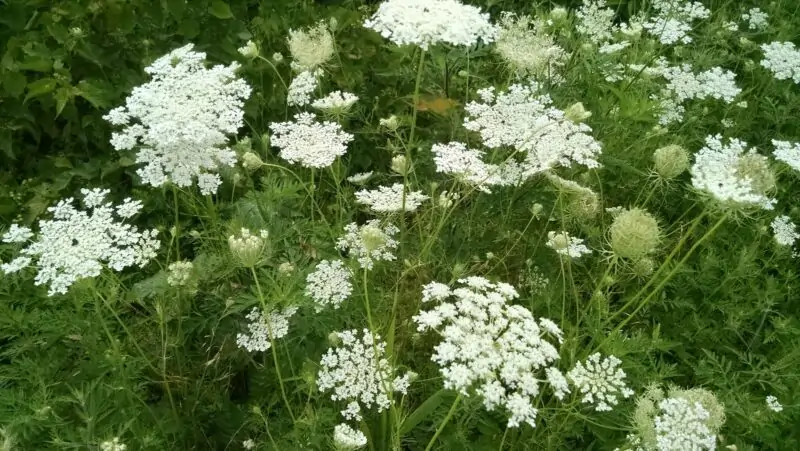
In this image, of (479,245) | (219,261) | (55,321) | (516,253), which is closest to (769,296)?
(516,253)

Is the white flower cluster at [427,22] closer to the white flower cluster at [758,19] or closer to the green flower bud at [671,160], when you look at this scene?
the green flower bud at [671,160]

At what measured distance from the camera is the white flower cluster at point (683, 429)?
2230mm

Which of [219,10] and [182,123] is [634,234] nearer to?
[182,123]

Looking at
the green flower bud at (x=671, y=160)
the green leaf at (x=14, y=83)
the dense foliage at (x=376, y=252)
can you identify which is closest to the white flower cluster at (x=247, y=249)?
the dense foliage at (x=376, y=252)

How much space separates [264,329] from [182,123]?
93 cm

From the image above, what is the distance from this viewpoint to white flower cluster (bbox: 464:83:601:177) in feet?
9.71

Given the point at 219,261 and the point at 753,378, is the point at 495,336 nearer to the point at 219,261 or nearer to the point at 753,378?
the point at 219,261

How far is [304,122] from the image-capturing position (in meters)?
3.03

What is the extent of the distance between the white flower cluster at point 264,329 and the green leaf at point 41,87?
Answer: 1831 mm

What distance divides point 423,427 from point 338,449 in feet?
1.98

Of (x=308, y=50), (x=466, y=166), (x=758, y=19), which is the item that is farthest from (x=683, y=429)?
(x=758, y=19)

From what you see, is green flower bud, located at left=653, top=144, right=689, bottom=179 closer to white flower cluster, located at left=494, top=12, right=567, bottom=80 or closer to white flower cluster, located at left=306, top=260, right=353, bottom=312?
white flower cluster, located at left=494, top=12, right=567, bottom=80

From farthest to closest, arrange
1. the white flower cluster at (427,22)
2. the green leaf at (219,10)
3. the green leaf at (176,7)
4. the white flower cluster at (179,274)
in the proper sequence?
1. the green leaf at (219,10)
2. the green leaf at (176,7)
3. the white flower cluster at (179,274)
4. the white flower cluster at (427,22)

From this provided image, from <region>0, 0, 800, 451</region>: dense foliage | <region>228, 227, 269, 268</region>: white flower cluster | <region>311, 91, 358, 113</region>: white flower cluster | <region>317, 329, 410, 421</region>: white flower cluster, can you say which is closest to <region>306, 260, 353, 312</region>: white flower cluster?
<region>0, 0, 800, 451</region>: dense foliage
